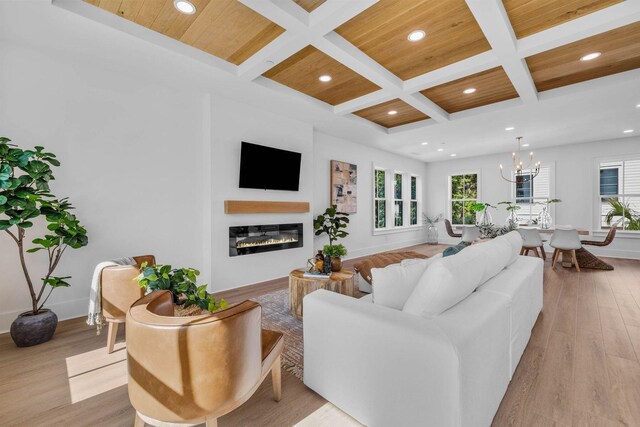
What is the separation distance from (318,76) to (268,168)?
60.7 inches

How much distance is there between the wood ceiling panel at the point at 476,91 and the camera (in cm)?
354

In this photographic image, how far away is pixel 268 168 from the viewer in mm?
4352

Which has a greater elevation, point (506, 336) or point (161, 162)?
point (161, 162)

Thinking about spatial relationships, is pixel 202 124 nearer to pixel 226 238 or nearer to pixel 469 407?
pixel 226 238

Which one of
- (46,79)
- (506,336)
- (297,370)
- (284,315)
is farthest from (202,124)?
(506,336)

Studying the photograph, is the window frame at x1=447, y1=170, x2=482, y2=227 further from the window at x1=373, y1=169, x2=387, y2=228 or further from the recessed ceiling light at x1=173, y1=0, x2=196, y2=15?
the recessed ceiling light at x1=173, y1=0, x2=196, y2=15

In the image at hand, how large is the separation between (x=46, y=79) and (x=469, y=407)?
430cm

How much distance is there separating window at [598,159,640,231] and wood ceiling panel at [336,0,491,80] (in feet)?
19.7

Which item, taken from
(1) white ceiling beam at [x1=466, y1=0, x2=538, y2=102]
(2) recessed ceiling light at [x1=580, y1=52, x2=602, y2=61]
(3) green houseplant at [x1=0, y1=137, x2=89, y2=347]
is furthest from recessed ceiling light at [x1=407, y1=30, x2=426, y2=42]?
(3) green houseplant at [x1=0, y1=137, x2=89, y2=347]

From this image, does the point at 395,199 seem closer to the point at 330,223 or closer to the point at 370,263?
the point at 330,223

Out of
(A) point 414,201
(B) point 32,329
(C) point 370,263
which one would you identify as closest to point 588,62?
(C) point 370,263

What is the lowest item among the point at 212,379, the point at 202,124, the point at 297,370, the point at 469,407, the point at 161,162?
the point at 297,370

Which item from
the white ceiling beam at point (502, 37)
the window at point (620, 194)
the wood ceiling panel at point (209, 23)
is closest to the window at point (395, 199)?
the white ceiling beam at point (502, 37)

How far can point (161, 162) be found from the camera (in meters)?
3.50
